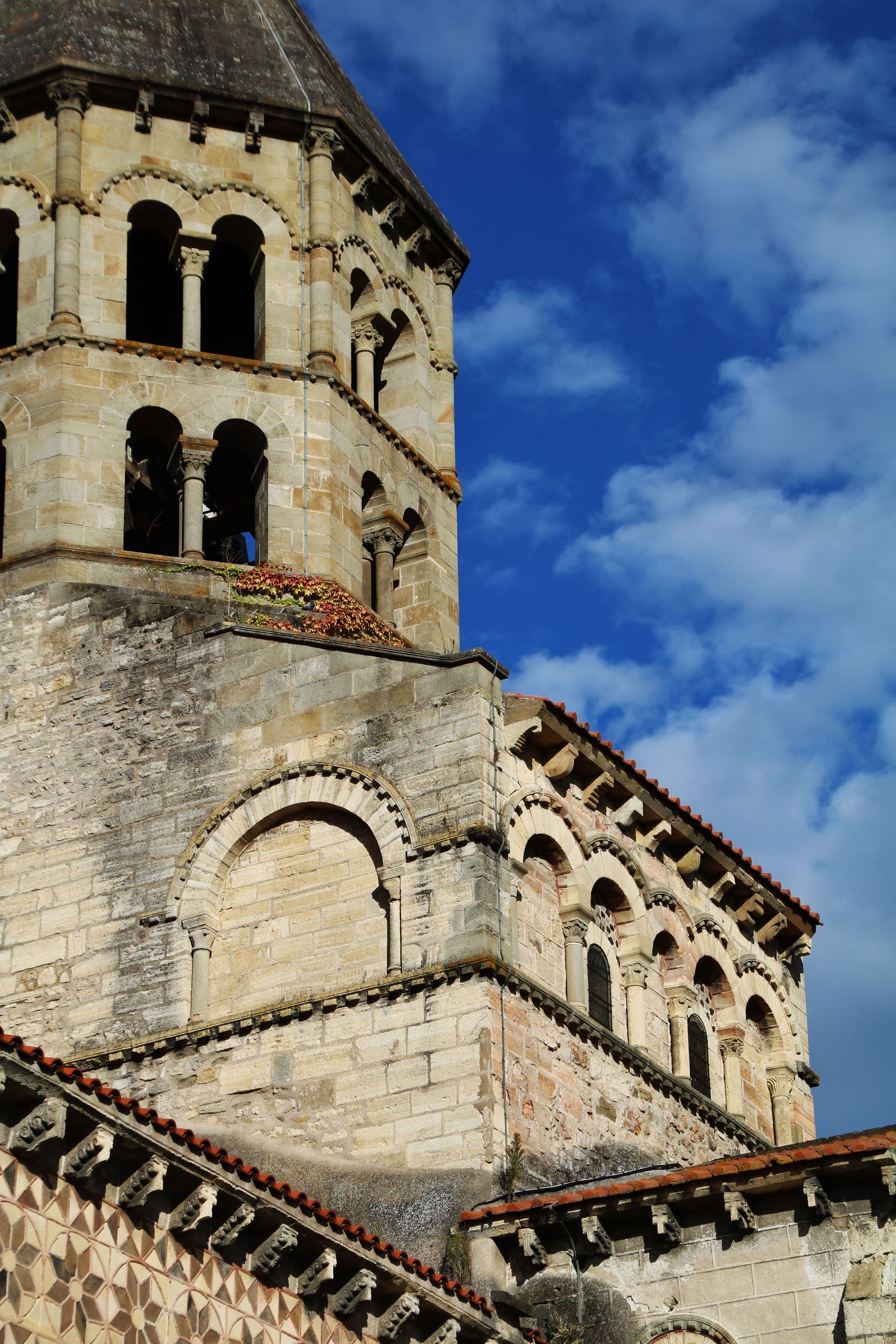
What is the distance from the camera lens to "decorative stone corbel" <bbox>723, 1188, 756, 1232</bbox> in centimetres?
2267

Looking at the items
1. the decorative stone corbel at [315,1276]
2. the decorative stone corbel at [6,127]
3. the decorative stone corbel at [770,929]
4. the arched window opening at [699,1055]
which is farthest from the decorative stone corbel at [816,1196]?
the decorative stone corbel at [6,127]

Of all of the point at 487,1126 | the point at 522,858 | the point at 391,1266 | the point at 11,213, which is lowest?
the point at 391,1266

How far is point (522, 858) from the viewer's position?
1075 inches

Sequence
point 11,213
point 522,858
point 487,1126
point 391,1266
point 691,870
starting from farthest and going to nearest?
point 11,213, point 691,870, point 522,858, point 487,1126, point 391,1266

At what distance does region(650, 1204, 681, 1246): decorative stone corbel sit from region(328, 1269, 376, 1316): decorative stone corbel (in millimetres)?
3433

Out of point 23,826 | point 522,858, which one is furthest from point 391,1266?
point 23,826

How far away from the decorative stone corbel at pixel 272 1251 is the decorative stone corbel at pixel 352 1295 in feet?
2.77

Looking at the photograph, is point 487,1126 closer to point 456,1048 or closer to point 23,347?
point 456,1048

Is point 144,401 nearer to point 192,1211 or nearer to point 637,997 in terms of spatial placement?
point 637,997

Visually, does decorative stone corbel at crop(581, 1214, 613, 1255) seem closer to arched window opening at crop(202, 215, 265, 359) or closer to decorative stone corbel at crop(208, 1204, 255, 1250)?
decorative stone corbel at crop(208, 1204, 255, 1250)

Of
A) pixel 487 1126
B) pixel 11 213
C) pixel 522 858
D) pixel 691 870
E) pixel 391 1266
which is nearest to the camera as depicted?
pixel 391 1266

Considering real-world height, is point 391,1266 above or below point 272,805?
below

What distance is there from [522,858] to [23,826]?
5728 mm

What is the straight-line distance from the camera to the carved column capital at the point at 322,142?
34156 mm
